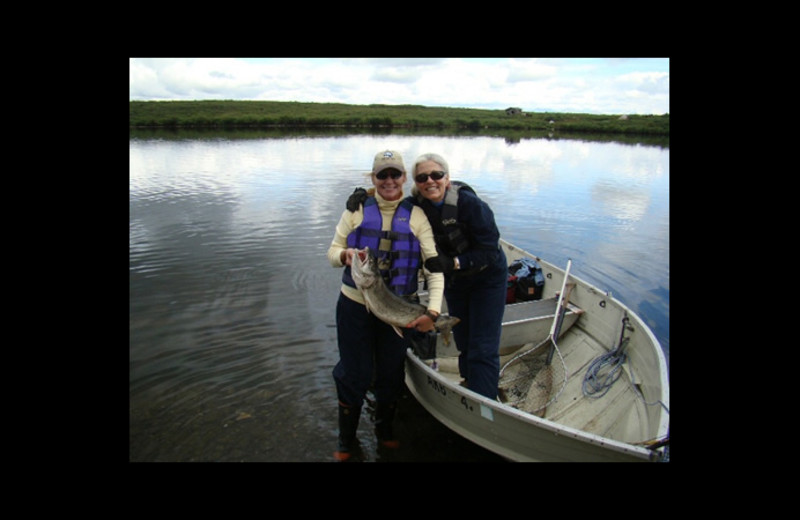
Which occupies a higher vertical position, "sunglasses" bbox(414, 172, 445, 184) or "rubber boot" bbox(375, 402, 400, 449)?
"sunglasses" bbox(414, 172, 445, 184)

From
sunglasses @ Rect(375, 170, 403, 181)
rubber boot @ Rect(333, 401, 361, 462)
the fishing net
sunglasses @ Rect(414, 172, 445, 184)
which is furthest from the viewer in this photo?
the fishing net

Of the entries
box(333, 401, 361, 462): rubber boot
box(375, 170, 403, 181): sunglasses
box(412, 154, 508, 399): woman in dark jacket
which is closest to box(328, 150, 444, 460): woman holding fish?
box(375, 170, 403, 181): sunglasses

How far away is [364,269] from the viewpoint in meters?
3.95

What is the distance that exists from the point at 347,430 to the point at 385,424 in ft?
1.61

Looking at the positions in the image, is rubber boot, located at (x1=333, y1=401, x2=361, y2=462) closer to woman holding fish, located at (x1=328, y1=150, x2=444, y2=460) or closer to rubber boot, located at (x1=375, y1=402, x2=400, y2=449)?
rubber boot, located at (x1=375, y1=402, x2=400, y2=449)

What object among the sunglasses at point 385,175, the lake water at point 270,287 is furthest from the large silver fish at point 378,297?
the lake water at point 270,287

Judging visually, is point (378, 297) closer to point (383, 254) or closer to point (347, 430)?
point (383, 254)

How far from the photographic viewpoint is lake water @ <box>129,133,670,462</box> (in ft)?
19.3

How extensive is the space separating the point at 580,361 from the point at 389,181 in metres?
4.31

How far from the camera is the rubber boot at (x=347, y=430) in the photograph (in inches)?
201

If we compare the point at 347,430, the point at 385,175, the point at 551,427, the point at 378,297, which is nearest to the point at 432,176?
the point at 385,175

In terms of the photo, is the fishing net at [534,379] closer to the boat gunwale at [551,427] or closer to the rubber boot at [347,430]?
the boat gunwale at [551,427]
